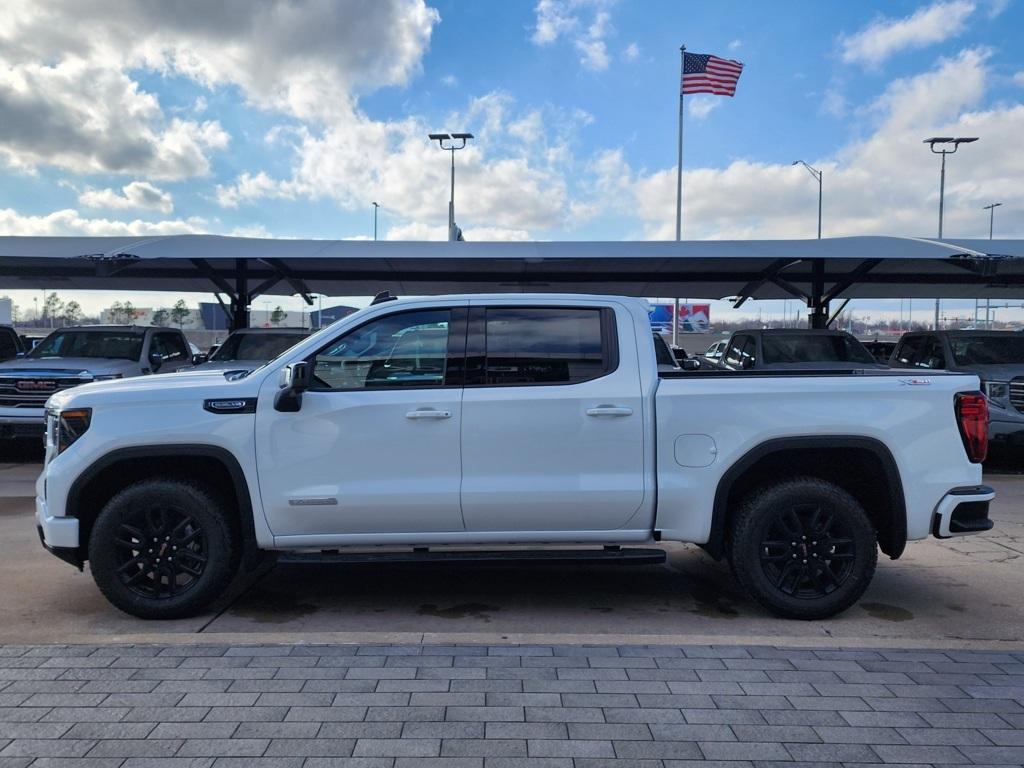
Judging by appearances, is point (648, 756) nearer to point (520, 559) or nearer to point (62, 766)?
point (520, 559)

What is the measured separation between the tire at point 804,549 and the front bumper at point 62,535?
400 cm

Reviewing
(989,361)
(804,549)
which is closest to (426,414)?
(804,549)

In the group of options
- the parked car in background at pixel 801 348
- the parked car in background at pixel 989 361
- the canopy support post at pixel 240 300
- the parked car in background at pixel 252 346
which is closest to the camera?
the parked car in background at pixel 989 361

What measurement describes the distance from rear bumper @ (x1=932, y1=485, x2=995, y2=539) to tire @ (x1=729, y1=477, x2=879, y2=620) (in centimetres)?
40

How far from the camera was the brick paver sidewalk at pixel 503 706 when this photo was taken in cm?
318

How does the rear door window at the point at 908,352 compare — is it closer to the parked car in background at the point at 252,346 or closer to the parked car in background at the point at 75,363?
the parked car in background at the point at 252,346

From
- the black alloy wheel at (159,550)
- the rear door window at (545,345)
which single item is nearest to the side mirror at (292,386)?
the black alloy wheel at (159,550)

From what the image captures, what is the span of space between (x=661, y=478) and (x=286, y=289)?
52.9ft

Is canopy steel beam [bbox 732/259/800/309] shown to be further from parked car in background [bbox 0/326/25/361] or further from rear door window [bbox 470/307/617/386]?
parked car in background [bbox 0/326/25/361]

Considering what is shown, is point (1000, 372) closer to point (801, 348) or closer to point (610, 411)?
point (801, 348)

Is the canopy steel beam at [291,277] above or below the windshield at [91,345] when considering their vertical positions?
above

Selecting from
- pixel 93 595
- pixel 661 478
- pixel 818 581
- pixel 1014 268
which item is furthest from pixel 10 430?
pixel 1014 268

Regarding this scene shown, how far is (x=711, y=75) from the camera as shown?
25.7 m

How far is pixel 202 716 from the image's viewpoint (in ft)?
11.3
